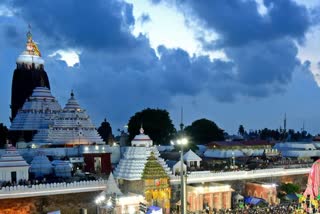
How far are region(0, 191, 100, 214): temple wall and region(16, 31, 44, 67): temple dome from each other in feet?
108

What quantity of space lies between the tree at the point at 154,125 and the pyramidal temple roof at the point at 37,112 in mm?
13439

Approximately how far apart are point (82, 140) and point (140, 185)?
559 inches

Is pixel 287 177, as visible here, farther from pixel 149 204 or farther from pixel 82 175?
pixel 82 175

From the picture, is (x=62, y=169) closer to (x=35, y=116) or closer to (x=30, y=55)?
(x=35, y=116)

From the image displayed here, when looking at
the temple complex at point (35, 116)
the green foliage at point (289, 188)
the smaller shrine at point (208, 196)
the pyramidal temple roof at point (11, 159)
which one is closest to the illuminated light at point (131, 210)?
the smaller shrine at point (208, 196)

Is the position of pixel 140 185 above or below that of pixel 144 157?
below

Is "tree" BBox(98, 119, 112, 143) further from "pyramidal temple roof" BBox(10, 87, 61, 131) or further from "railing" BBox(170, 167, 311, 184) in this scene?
"railing" BBox(170, 167, 311, 184)

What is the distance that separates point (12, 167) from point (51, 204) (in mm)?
3971

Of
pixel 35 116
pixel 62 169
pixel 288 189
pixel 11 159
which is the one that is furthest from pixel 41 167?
pixel 288 189

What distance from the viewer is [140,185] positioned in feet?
73.3

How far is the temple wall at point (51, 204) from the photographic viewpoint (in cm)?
2077

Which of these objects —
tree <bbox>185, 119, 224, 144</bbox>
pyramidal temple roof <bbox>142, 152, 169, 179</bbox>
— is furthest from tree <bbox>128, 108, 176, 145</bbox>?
pyramidal temple roof <bbox>142, 152, 169, 179</bbox>

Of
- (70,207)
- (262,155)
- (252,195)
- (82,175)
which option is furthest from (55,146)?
(262,155)

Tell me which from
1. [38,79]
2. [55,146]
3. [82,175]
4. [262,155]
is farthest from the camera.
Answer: [38,79]
